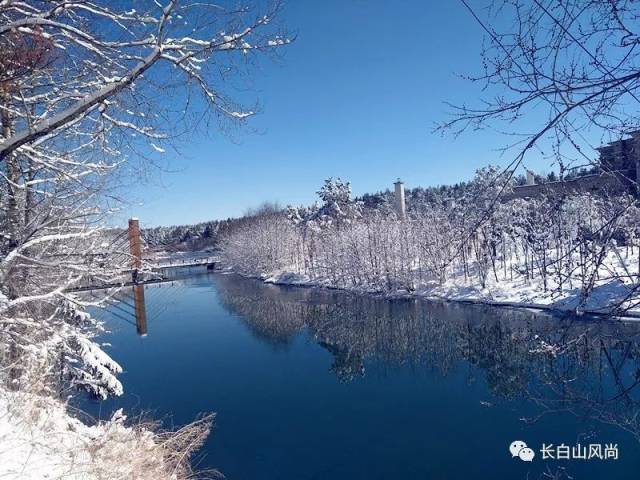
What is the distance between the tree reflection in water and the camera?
408 inches

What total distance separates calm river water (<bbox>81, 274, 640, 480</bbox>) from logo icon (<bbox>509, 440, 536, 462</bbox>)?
116 mm

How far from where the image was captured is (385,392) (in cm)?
1214

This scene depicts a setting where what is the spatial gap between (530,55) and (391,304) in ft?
77.3

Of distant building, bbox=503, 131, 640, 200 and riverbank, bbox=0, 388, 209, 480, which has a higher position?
distant building, bbox=503, 131, 640, 200

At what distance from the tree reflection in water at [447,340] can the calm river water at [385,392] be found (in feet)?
0.28

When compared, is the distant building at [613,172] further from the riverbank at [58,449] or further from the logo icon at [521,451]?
the logo icon at [521,451]

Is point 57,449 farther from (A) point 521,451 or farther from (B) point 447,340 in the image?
(B) point 447,340

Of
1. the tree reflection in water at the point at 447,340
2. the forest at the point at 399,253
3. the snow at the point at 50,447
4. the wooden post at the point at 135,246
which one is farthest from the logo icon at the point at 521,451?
the wooden post at the point at 135,246

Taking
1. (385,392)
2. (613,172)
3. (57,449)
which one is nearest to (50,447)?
(57,449)

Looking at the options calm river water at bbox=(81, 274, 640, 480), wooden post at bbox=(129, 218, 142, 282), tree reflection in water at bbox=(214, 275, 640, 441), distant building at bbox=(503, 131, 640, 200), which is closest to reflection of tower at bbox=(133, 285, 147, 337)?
calm river water at bbox=(81, 274, 640, 480)

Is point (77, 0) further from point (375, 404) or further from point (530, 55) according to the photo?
point (375, 404)

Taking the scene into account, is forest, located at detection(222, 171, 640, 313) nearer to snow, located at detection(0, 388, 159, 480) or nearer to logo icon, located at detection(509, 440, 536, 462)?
logo icon, located at detection(509, 440, 536, 462)

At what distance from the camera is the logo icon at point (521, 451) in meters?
8.49

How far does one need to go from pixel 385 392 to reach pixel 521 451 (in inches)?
164
